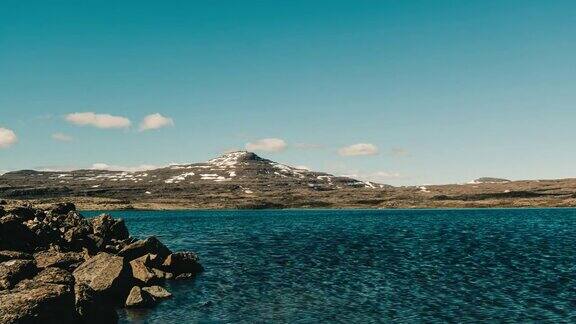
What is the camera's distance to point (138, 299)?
34.2m

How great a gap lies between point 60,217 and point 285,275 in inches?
1151

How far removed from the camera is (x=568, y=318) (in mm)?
30016

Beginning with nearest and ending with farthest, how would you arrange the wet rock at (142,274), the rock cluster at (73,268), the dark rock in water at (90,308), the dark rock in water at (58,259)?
the rock cluster at (73,268)
the dark rock in water at (90,308)
the wet rock at (142,274)
the dark rock in water at (58,259)

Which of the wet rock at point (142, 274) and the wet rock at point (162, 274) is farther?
the wet rock at point (162, 274)

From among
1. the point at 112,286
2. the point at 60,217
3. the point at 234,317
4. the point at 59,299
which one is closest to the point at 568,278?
the point at 234,317

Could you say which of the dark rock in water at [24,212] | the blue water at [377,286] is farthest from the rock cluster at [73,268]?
the blue water at [377,286]

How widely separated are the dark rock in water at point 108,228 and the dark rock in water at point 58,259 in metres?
9.79

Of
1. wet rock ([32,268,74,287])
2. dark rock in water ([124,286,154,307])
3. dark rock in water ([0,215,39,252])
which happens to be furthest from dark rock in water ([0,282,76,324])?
dark rock in water ([0,215,39,252])

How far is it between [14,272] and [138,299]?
809 centimetres

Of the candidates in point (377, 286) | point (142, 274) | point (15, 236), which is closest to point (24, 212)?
point (15, 236)

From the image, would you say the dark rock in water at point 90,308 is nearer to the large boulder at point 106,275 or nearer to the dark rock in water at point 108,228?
the large boulder at point 106,275

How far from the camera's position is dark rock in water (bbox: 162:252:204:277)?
156 ft

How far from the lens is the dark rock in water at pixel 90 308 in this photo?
88.0 ft

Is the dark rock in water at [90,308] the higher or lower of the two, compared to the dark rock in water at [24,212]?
lower
